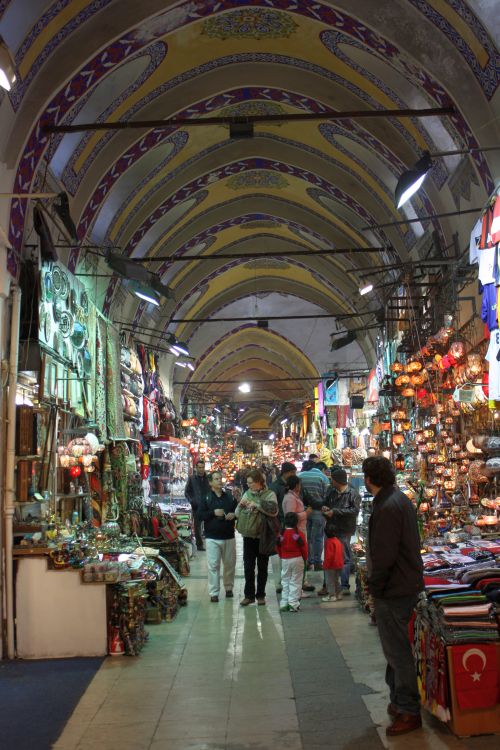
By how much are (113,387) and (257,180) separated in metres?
4.86

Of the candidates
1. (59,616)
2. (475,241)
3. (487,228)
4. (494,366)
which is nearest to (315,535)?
(494,366)

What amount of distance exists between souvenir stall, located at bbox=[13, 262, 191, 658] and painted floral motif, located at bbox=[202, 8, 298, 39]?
3.00 metres

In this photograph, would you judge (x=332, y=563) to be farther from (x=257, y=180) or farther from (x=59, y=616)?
(x=257, y=180)

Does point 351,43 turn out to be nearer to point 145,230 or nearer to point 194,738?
point 145,230

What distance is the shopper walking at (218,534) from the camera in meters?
7.97

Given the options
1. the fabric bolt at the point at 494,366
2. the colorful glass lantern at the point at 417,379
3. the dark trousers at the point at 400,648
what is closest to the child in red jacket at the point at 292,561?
the fabric bolt at the point at 494,366

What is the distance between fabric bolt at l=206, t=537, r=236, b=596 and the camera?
7938 millimetres

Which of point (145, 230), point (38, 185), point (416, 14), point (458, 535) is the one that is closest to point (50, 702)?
point (458, 535)

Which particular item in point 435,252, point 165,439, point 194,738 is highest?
point 435,252

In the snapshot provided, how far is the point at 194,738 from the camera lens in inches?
152

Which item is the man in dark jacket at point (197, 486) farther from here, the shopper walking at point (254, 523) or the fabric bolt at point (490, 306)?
the fabric bolt at point (490, 306)

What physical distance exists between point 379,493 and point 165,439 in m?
10.4

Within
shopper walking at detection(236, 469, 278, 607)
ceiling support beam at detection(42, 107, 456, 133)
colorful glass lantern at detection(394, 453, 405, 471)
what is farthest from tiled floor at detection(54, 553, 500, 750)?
colorful glass lantern at detection(394, 453, 405, 471)

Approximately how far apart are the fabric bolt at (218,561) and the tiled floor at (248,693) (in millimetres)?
1001
